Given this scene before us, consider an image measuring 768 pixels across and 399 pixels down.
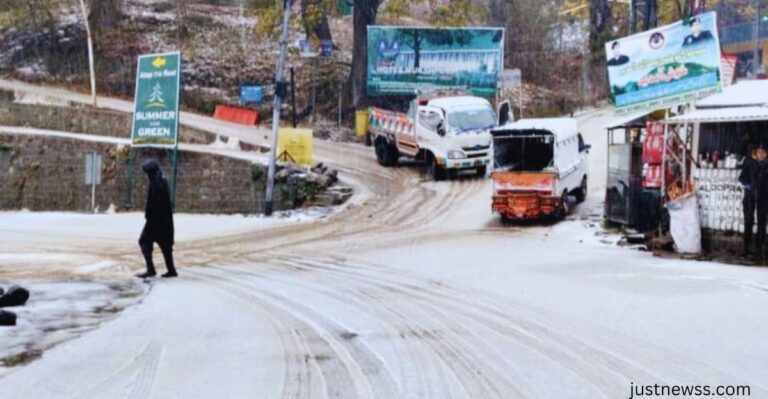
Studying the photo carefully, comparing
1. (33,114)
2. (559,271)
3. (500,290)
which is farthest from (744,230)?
(33,114)

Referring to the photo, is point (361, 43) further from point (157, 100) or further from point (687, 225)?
point (687, 225)

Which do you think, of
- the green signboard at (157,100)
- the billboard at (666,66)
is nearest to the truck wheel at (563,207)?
the billboard at (666,66)

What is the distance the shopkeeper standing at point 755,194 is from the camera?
15.3 m

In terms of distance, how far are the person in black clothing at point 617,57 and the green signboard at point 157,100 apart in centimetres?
1351

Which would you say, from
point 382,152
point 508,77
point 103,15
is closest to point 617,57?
point 382,152

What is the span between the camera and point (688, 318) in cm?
988

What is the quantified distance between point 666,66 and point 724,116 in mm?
2696

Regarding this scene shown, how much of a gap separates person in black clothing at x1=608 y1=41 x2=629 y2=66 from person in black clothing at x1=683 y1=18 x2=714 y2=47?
1.51 m

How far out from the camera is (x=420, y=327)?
9.76 meters

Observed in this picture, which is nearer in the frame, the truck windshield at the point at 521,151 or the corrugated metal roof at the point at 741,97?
the corrugated metal roof at the point at 741,97

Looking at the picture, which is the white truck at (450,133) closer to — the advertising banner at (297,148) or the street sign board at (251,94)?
the advertising banner at (297,148)

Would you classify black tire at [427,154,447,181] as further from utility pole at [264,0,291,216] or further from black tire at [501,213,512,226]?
black tire at [501,213,512,226]

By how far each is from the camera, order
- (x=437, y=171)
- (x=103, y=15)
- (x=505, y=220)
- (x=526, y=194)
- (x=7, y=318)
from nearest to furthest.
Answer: (x=7, y=318)
(x=526, y=194)
(x=505, y=220)
(x=437, y=171)
(x=103, y=15)

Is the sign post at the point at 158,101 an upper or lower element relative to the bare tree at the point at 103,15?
lower
